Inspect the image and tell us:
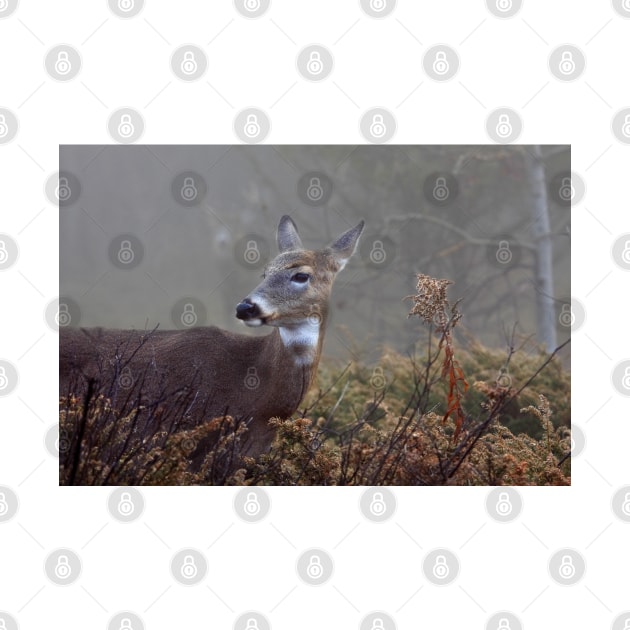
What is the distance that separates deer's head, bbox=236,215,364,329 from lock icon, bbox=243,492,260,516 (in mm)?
1215

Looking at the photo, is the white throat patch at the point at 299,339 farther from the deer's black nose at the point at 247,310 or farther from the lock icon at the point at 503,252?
the lock icon at the point at 503,252

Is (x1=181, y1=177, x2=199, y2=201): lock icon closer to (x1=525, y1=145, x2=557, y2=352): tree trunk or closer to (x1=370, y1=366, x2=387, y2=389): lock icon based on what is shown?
(x1=370, y1=366, x2=387, y2=389): lock icon

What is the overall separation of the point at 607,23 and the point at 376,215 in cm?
1148

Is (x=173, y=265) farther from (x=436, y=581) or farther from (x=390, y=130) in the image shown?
(x=436, y=581)

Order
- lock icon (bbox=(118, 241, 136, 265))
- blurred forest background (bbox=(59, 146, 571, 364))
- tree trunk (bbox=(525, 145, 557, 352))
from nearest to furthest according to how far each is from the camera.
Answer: lock icon (bbox=(118, 241, 136, 265)) < tree trunk (bbox=(525, 145, 557, 352)) < blurred forest background (bbox=(59, 146, 571, 364))

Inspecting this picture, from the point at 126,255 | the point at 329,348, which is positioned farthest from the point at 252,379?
the point at 329,348

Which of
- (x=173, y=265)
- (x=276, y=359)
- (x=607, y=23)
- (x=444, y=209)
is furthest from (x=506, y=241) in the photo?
(x=173, y=265)

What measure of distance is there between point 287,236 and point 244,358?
112 cm

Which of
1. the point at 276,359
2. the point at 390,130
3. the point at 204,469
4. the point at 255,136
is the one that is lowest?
the point at 204,469

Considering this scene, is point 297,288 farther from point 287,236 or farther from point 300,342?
point 287,236

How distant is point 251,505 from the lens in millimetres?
5301

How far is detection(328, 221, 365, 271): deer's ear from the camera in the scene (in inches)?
261

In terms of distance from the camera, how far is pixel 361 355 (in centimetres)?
1165

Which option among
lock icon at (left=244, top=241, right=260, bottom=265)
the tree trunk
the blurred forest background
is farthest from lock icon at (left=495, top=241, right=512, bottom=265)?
lock icon at (left=244, top=241, right=260, bottom=265)
